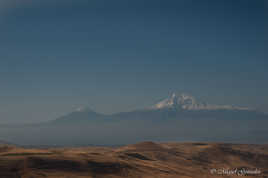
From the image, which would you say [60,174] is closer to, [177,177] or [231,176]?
[177,177]

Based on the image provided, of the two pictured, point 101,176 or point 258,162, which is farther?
point 258,162

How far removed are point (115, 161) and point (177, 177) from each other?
1659 centimetres

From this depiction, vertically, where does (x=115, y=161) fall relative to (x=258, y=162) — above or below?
above

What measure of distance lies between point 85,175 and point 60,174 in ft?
17.8

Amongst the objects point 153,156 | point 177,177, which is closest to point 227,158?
point 153,156

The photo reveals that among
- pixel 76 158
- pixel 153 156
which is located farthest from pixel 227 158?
pixel 76 158

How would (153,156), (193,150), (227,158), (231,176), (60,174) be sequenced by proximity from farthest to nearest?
(193,150) → (227,158) → (153,156) → (231,176) → (60,174)

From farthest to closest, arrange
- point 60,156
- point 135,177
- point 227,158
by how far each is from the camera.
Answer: point 227,158, point 60,156, point 135,177

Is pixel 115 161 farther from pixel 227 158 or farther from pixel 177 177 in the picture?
pixel 227 158

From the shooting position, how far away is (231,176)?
288 feet

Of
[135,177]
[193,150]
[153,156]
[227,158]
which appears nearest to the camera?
[135,177]

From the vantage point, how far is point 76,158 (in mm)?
78500

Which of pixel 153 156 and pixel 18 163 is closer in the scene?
pixel 18 163

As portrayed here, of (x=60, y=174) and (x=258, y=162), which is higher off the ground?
(x=60, y=174)
